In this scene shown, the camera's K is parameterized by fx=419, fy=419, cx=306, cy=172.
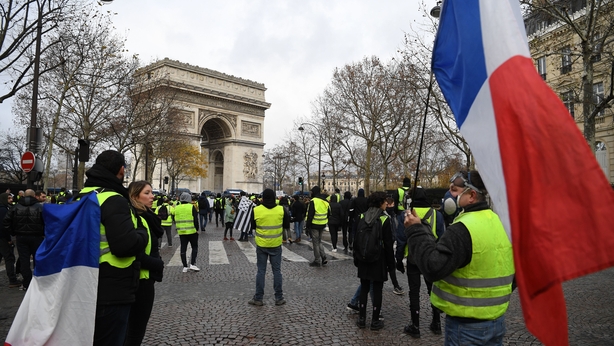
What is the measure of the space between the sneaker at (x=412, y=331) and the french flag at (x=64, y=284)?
380 cm

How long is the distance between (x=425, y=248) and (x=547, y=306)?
0.86m

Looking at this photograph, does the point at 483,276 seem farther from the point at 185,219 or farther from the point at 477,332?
the point at 185,219

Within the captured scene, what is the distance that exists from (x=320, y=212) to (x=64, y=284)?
8497 millimetres

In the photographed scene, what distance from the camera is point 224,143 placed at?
5581 cm

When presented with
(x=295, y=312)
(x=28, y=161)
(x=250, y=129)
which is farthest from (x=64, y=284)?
(x=250, y=129)

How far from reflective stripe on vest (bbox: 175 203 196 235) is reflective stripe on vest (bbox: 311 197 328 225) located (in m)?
3.09

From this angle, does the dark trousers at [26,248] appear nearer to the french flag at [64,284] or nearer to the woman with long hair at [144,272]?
the woman with long hair at [144,272]

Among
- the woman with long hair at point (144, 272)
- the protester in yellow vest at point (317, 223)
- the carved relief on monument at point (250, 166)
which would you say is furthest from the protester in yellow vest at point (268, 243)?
the carved relief on monument at point (250, 166)

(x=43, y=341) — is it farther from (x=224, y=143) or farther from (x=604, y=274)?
(x=224, y=143)

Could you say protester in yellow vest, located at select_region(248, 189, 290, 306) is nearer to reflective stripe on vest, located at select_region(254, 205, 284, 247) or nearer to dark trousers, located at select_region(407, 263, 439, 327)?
reflective stripe on vest, located at select_region(254, 205, 284, 247)

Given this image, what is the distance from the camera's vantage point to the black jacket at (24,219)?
24.0 ft

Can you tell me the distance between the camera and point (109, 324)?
2.91 metres

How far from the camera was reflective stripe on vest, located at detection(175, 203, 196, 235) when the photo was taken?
9283 mm

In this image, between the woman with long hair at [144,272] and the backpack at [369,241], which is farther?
the backpack at [369,241]
